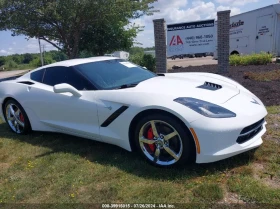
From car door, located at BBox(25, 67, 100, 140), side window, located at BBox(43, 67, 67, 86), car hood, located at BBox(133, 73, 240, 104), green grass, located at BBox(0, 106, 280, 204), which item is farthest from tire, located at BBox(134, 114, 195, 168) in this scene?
side window, located at BBox(43, 67, 67, 86)

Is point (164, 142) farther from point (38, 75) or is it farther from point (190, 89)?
point (38, 75)

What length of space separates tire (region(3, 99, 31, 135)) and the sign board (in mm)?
10671

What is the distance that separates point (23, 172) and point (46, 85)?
55.2 inches

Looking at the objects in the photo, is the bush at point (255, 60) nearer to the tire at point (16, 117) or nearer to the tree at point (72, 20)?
the tree at point (72, 20)

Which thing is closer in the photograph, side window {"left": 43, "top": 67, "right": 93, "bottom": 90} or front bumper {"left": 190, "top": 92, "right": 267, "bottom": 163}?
front bumper {"left": 190, "top": 92, "right": 267, "bottom": 163}

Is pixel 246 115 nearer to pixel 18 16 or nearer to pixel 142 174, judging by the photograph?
pixel 142 174

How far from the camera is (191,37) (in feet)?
44.5

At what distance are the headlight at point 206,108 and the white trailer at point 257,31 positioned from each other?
547 inches

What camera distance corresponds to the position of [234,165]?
2.97m

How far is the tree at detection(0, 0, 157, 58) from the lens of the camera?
12.0m

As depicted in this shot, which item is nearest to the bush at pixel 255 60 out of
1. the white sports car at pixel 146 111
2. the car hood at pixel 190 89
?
the white sports car at pixel 146 111

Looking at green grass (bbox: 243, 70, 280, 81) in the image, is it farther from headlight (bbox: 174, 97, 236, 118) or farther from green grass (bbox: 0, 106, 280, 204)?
headlight (bbox: 174, 97, 236, 118)

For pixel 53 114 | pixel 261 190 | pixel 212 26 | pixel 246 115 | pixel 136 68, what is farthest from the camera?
pixel 212 26

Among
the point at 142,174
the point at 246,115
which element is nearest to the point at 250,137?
the point at 246,115
